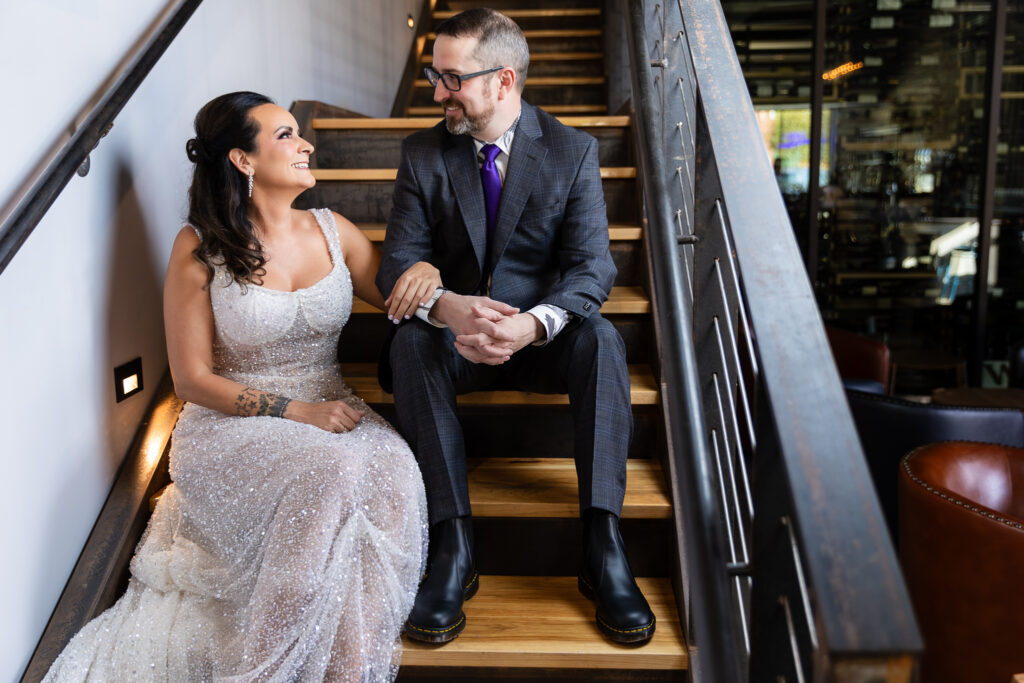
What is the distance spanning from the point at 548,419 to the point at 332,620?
0.75m

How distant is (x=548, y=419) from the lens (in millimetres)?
1969

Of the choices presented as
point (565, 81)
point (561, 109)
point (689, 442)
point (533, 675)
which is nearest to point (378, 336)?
point (533, 675)

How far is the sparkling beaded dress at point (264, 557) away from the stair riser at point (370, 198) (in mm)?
902

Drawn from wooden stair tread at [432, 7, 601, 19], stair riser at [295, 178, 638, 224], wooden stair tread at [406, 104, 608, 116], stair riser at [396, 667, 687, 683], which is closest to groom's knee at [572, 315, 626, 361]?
stair riser at [396, 667, 687, 683]

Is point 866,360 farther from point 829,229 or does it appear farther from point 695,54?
point 695,54

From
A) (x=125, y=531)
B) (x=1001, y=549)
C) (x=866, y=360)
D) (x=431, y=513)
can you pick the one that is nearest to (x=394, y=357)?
(x=431, y=513)

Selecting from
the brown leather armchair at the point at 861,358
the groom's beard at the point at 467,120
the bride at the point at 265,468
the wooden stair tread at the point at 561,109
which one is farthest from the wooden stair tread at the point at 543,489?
the brown leather armchair at the point at 861,358

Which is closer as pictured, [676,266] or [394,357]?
[676,266]

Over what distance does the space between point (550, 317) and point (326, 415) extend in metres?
0.53

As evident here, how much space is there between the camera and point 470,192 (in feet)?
6.22

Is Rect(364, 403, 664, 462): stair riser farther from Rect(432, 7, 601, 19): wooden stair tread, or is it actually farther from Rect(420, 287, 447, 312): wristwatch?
Rect(432, 7, 601, 19): wooden stair tread

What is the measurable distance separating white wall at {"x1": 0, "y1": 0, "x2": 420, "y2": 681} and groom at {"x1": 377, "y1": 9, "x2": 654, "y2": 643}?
1.93 ft

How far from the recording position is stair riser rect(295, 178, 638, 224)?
2602mm

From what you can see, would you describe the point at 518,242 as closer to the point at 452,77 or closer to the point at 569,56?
the point at 452,77
